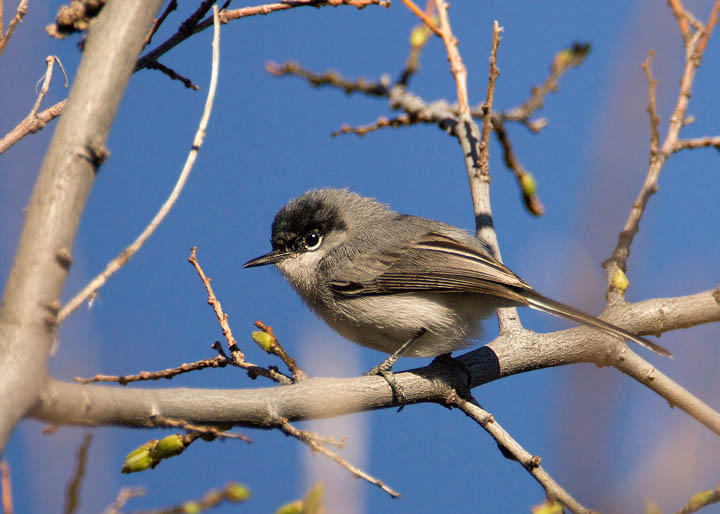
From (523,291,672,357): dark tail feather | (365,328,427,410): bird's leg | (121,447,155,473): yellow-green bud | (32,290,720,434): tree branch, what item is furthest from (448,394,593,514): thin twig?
(121,447,155,473): yellow-green bud

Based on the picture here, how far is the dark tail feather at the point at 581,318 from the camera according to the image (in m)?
2.58

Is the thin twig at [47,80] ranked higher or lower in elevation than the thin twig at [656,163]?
lower

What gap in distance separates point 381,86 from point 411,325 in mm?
1476

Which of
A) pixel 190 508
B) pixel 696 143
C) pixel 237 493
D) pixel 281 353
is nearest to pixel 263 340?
pixel 281 353

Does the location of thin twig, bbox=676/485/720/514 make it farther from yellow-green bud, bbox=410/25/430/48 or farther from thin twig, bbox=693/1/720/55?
yellow-green bud, bbox=410/25/430/48

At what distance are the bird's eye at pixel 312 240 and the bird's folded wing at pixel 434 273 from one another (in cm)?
42

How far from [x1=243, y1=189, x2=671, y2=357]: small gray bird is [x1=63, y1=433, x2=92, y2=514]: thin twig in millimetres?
2027

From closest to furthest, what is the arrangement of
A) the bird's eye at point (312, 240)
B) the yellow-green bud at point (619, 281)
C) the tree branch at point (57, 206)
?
the tree branch at point (57, 206)
the yellow-green bud at point (619, 281)
the bird's eye at point (312, 240)

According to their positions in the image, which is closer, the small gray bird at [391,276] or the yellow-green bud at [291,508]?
the yellow-green bud at [291,508]

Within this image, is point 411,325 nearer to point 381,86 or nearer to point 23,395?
point 381,86

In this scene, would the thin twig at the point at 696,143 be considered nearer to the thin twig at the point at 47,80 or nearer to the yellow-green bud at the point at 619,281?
the yellow-green bud at the point at 619,281

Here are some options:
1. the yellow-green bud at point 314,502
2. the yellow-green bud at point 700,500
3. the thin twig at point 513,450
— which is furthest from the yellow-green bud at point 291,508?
the yellow-green bud at point 700,500

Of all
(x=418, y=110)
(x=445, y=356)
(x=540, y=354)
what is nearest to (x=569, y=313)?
(x=540, y=354)

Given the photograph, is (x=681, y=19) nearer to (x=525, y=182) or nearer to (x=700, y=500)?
(x=525, y=182)
